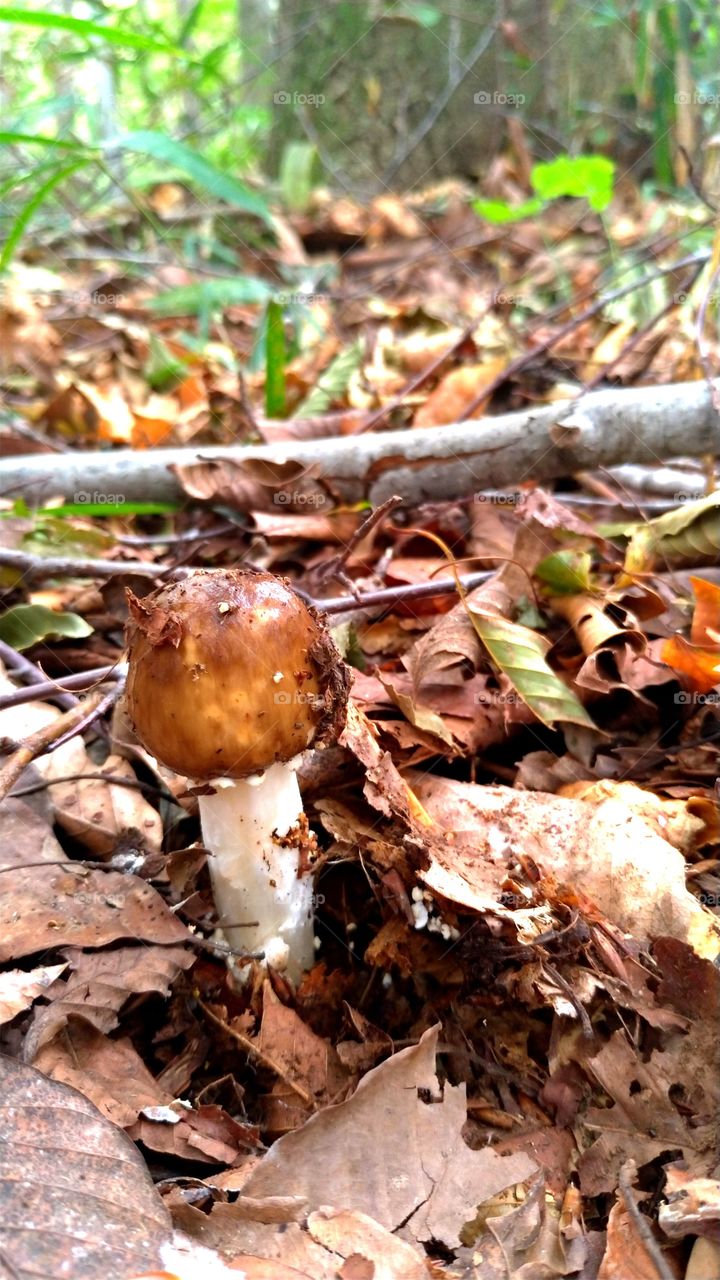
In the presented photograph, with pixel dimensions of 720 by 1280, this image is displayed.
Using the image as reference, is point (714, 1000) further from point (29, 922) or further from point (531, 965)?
point (29, 922)

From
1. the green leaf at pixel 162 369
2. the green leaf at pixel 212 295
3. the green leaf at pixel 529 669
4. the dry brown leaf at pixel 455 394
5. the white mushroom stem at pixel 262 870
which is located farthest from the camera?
the green leaf at pixel 212 295

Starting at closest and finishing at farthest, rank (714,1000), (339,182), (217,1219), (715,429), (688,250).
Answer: (217,1219) < (714,1000) < (715,429) < (688,250) < (339,182)

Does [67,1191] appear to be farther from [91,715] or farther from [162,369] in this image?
[162,369]

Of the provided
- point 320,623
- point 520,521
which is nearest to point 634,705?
point 520,521

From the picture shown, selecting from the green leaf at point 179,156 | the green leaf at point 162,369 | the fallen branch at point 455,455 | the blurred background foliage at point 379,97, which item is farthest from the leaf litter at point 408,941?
the blurred background foliage at point 379,97

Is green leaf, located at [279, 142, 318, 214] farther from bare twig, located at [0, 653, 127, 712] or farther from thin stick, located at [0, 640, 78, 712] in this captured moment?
bare twig, located at [0, 653, 127, 712]

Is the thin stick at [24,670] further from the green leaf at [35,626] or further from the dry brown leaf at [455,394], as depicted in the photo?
the dry brown leaf at [455,394]

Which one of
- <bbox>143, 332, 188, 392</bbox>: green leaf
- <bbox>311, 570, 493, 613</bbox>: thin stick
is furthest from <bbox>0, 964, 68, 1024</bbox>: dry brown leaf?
<bbox>143, 332, 188, 392</bbox>: green leaf
